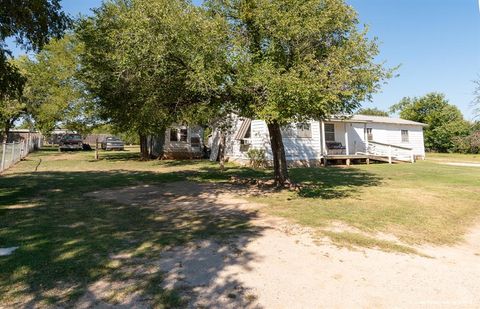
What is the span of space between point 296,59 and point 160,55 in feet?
12.9

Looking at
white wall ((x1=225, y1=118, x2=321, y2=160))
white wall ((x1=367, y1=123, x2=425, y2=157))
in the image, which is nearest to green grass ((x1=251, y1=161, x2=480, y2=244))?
white wall ((x1=225, y1=118, x2=321, y2=160))

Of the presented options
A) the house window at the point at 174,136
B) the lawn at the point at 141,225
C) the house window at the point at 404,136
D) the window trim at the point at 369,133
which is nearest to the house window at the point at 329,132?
the window trim at the point at 369,133

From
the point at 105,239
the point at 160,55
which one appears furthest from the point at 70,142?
the point at 105,239

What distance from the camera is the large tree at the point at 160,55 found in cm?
955

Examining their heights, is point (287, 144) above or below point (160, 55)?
below

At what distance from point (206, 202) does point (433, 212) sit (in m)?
6.13

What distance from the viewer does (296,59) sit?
10453mm

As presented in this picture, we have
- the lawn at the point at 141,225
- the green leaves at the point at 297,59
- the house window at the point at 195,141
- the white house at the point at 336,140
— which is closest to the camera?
the lawn at the point at 141,225

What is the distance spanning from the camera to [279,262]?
532 cm

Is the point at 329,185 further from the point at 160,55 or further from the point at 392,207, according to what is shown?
the point at 160,55

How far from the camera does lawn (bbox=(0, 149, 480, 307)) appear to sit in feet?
14.7

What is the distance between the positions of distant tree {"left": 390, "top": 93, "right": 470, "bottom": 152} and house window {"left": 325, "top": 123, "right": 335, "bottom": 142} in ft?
61.6

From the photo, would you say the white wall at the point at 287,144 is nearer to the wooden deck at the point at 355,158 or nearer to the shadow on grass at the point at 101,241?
the wooden deck at the point at 355,158

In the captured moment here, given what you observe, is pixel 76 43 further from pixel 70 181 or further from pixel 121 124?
pixel 70 181
